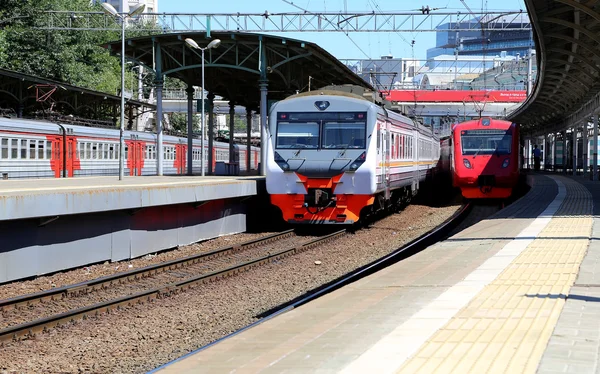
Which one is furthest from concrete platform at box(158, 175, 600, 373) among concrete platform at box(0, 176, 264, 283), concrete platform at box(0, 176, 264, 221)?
concrete platform at box(0, 176, 264, 283)

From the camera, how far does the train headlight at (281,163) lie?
1836cm

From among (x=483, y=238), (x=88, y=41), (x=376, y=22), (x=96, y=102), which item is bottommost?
(x=483, y=238)

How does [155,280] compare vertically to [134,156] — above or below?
below

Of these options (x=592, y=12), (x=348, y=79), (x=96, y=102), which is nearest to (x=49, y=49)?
(x=96, y=102)

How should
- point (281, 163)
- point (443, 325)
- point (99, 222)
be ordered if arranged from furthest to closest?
point (281, 163) → point (99, 222) → point (443, 325)

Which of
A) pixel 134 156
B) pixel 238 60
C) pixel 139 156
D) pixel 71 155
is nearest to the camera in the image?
pixel 238 60

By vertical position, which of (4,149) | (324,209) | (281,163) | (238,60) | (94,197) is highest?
(238,60)

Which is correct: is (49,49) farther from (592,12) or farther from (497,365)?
(497,365)

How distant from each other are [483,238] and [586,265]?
4212 millimetres

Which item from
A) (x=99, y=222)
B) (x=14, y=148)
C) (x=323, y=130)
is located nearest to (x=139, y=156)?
(x=14, y=148)

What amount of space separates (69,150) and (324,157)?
589 inches

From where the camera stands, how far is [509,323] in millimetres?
6605

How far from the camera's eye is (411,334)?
6.27m

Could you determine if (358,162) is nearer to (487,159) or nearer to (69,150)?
(487,159)
